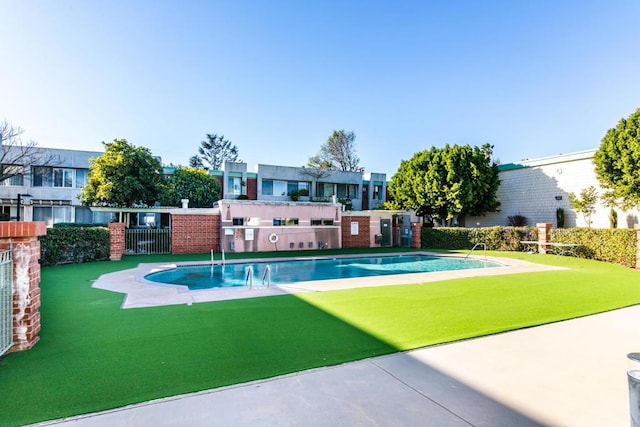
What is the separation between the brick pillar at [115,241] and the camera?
14.9m

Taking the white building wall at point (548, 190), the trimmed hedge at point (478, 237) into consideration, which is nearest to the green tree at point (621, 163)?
the white building wall at point (548, 190)

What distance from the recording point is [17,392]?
3193 mm

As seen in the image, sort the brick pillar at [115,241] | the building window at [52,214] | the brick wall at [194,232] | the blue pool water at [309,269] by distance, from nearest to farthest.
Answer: the blue pool water at [309,269]
the brick pillar at [115,241]
the brick wall at [194,232]
the building window at [52,214]

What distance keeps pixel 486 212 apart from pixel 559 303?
21162 mm

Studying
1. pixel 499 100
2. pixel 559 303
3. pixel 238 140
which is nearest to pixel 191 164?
pixel 238 140

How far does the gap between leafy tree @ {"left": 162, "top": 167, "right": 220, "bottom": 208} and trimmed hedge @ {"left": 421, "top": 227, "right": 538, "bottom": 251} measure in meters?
15.9

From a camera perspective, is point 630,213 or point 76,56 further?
point 630,213

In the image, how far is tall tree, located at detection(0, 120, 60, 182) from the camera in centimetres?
1814

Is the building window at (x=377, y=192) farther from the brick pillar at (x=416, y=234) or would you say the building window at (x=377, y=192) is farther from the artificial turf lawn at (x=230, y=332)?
the artificial turf lawn at (x=230, y=332)

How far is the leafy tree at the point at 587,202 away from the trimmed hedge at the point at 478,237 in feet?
13.0

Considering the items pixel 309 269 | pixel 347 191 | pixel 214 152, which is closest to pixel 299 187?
pixel 347 191

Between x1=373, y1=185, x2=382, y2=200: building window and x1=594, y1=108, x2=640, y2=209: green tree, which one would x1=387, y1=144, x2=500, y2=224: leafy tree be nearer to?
x1=594, y1=108, x2=640, y2=209: green tree

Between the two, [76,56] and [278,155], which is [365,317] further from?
[278,155]

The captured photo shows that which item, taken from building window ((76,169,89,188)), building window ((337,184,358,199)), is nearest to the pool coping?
building window ((76,169,89,188))
